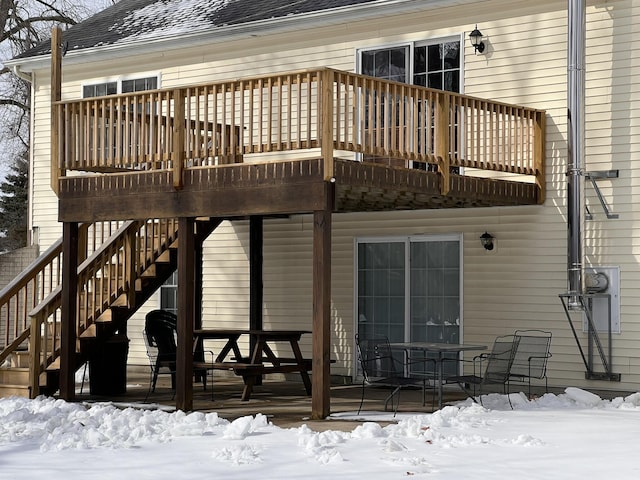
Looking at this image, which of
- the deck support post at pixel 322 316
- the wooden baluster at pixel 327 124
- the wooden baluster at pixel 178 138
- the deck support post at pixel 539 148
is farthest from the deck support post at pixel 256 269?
the wooden baluster at pixel 327 124

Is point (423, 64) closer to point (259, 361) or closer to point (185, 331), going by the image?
point (259, 361)

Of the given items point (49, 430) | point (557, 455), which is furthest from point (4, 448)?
point (557, 455)

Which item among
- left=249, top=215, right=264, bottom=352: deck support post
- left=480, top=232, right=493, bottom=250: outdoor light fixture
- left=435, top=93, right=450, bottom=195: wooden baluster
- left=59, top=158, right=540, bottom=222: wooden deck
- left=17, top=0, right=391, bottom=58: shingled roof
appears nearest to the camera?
left=59, top=158, right=540, bottom=222: wooden deck

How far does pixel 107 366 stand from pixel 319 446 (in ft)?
18.9

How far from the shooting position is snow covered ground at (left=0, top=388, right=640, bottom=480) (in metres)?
8.81

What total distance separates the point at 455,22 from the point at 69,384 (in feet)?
22.8

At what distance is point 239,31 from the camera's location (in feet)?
56.6

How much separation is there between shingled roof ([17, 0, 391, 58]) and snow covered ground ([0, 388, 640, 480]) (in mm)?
6942

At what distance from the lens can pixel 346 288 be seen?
53.9 ft

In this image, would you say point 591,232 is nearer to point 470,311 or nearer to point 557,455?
point 470,311

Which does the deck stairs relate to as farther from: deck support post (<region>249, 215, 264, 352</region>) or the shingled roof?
the shingled roof

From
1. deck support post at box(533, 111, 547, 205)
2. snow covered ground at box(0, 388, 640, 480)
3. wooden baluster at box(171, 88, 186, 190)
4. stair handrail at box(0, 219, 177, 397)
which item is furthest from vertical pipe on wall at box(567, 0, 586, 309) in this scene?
stair handrail at box(0, 219, 177, 397)

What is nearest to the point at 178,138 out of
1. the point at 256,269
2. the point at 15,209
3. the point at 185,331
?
the point at 185,331

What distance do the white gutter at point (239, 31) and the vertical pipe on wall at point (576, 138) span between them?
1.78m
